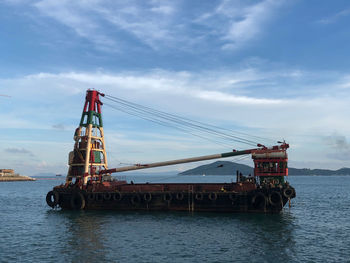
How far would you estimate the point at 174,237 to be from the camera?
30.4 metres

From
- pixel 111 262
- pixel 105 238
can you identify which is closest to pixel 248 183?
pixel 105 238

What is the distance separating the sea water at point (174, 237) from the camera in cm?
2469

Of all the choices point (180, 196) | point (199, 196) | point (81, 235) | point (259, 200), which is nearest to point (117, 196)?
point (180, 196)

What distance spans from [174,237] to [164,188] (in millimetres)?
15754

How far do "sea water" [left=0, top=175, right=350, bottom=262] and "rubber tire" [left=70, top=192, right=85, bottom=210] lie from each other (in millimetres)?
2638

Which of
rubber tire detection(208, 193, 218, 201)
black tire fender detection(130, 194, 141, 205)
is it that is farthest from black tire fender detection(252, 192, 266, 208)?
black tire fender detection(130, 194, 141, 205)

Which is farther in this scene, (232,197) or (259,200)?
(232,197)

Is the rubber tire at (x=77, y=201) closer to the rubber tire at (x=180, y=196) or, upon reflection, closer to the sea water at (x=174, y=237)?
the sea water at (x=174, y=237)

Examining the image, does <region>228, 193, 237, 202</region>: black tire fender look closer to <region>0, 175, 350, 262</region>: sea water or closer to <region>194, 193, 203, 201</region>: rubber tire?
<region>0, 175, 350, 262</region>: sea water

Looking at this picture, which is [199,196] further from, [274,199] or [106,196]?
[106,196]

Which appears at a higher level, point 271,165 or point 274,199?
point 271,165

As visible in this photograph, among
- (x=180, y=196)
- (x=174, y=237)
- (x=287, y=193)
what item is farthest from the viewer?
(x=180, y=196)

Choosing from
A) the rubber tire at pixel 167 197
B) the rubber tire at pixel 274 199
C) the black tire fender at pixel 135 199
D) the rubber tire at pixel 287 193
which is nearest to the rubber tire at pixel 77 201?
the black tire fender at pixel 135 199

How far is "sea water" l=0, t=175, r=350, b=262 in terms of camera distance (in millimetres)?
24688
